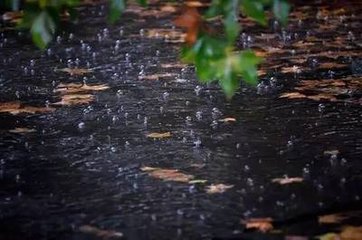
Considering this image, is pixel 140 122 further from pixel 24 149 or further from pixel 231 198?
pixel 231 198

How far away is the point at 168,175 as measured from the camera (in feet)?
14.0

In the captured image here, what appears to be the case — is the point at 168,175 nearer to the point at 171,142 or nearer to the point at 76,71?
the point at 171,142

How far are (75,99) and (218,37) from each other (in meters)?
3.43

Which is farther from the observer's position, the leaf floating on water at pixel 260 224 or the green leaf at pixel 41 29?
the leaf floating on water at pixel 260 224

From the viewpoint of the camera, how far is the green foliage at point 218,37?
2549 millimetres

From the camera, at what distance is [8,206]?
388cm

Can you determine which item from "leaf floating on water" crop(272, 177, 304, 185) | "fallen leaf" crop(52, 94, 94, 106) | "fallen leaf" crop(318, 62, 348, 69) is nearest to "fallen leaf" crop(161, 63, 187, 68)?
"fallen leaf" crop(52, 94, 94, 106)

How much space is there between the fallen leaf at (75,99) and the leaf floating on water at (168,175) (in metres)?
1.60

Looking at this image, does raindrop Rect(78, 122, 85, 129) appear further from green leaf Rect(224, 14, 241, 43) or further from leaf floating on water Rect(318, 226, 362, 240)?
green leaf Rect(224, 14, 241, 43)

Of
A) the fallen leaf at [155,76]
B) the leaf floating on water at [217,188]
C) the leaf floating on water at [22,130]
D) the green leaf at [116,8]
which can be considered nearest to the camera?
the green leaf at [116,8]

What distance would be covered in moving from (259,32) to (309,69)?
2.06 m

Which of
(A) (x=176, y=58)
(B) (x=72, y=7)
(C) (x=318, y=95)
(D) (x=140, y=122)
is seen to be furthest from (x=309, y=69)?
(B) (x=72, y=7)

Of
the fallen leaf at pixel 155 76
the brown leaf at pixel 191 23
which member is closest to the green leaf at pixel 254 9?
the brown leaf at pixel 191 23

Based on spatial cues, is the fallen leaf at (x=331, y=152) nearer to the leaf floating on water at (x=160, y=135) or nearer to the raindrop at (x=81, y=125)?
the leaf floating on water at (x=160, y=135)
